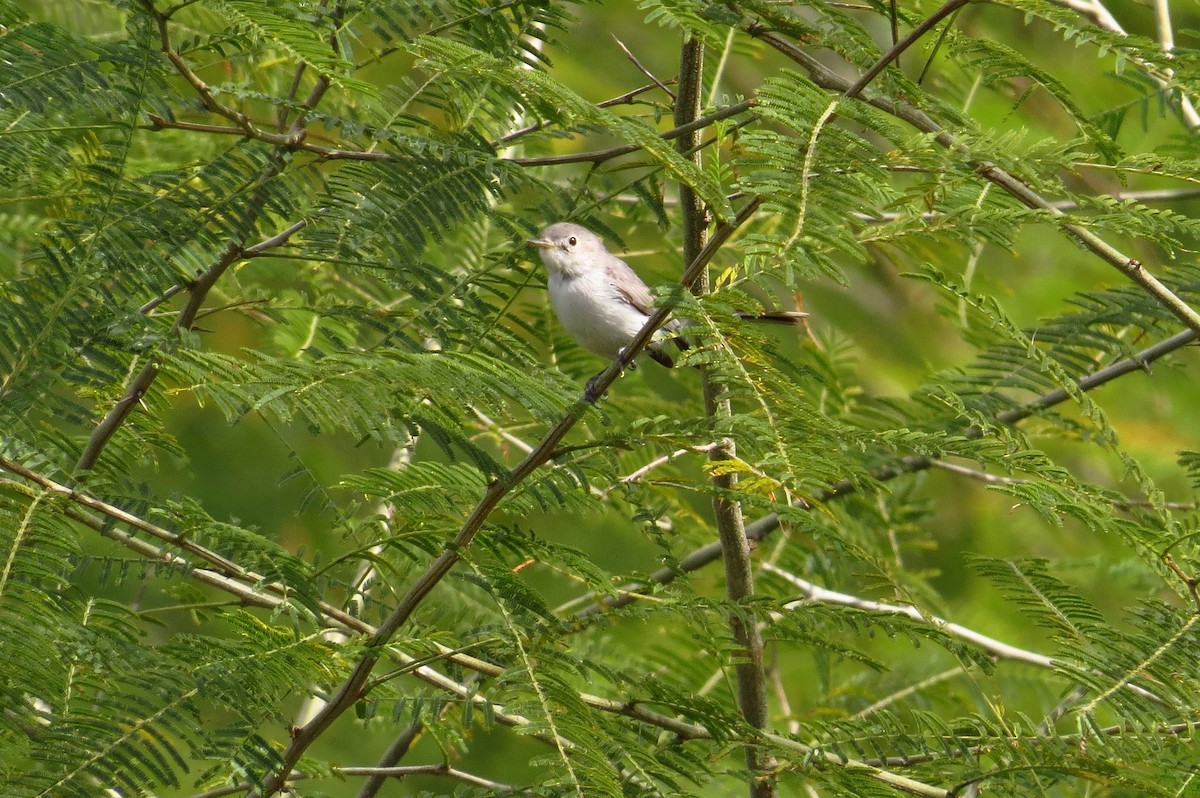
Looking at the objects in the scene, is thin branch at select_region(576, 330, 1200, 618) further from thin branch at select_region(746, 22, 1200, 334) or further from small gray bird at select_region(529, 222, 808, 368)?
small gray bird at select_region(529, 222, 808, 368)

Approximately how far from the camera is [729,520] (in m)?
2.44

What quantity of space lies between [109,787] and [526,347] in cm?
101

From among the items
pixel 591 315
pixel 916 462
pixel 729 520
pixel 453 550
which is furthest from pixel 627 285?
pixel 453 550

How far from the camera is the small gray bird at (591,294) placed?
12.4ft

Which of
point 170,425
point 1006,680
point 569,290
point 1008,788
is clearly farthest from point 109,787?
point 170,425

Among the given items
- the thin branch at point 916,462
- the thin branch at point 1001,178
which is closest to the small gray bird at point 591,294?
the thin branch at point 916,462

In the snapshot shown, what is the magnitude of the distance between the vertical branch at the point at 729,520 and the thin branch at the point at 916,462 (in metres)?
0.13

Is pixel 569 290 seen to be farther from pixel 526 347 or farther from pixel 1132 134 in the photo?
pixel 1132 134

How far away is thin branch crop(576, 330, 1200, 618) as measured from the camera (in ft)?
7.61

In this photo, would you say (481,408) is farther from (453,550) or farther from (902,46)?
(902,46)

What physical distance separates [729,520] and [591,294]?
5.27 ft

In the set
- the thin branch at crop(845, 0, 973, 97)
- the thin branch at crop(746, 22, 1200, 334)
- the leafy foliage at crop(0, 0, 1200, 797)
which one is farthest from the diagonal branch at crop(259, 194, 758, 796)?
the thin branch at crop(746, 22, 1200, 334)

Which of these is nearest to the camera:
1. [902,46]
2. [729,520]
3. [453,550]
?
[902,46]

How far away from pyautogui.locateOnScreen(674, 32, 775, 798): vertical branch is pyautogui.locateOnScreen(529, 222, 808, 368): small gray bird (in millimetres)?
1217
